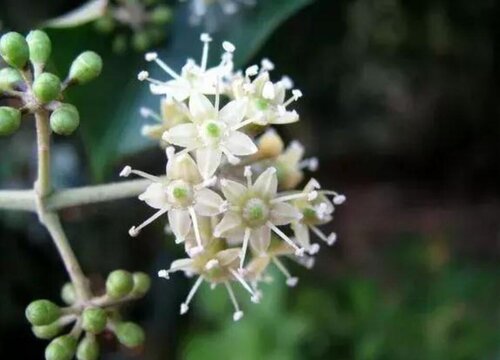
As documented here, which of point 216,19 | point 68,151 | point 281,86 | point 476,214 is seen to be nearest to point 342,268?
point 476,214

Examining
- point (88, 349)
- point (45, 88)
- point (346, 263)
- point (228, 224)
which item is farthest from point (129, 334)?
point (346, 263)

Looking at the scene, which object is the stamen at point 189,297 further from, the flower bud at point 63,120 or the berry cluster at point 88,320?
the flower bud at point 63,120

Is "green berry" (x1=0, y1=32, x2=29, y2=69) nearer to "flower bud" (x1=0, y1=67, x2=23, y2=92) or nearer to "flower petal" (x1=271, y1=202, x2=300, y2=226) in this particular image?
"flower bud" (x1=0, y1=67, x2=23, y2=92)

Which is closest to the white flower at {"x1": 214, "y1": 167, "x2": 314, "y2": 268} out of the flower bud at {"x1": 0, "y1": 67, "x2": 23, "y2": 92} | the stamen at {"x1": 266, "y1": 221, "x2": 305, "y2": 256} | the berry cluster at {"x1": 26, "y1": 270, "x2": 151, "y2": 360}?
the stamen at {"x1": 266, "y1": 221, "x2": 305, "y2": 256}

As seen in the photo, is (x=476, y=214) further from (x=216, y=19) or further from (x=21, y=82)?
(x=21, y=82)

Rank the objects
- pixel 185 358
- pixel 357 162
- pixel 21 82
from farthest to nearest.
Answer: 1. pixel 357 162
2. pixel 185 358
3. pixel 21 82

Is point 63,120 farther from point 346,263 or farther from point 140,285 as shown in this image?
point 346,263

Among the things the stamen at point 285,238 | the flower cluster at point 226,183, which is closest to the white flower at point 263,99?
the flower cluster at point 226,183
